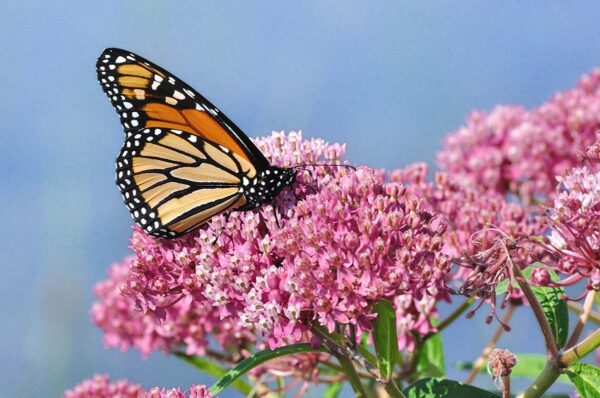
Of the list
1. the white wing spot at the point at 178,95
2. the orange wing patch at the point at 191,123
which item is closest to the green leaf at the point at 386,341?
the orange wing patch at the point at 191,123

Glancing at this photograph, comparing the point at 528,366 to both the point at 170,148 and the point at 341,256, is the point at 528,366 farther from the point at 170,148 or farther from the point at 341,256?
the point at 170,148

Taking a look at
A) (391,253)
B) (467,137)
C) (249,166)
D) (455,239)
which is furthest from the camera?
(467,137)

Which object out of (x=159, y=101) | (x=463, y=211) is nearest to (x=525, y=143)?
(x=463, y=211)

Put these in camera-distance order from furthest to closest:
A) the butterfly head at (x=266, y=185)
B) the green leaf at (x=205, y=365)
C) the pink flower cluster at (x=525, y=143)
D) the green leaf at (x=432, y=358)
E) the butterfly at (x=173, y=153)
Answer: the pink flower cluster at (x=525, y=143), the green leaf at (x=205, y=365), the green leaf at (x=432, y=358), the butterfly at (x=173, y=153), the butterfly head at (x=266, y=185)

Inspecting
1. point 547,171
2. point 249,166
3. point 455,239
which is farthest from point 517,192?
point 249,166

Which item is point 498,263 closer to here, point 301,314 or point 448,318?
point 301,314

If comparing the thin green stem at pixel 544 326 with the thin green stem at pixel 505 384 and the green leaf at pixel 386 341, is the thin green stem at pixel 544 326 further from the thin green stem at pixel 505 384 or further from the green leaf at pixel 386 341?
the green leaf at pixel 386 341
